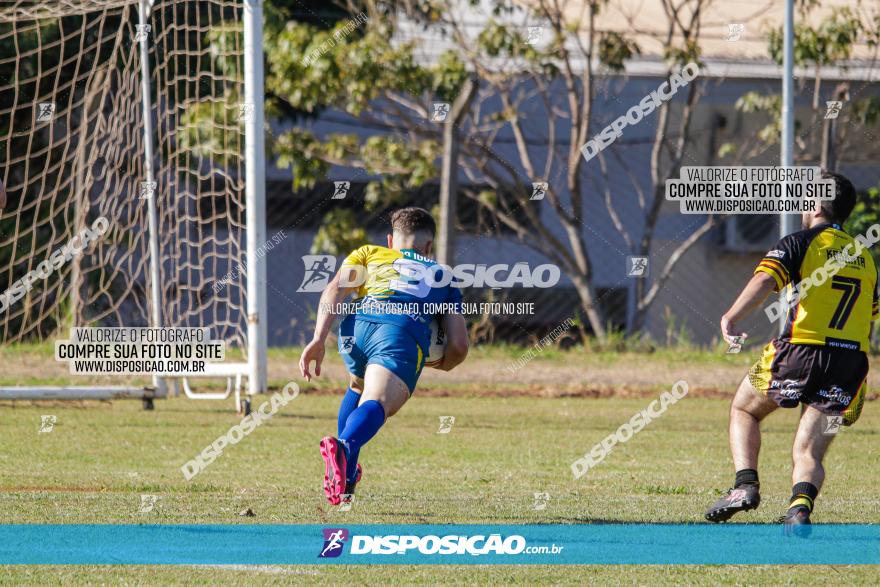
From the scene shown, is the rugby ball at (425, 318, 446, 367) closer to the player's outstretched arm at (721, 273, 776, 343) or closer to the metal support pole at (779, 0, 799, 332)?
the player's outstretched arm at (721, 273, 776, 343)

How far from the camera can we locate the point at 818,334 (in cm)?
634

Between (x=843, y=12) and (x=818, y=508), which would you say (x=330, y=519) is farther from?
(x=843, y=12)

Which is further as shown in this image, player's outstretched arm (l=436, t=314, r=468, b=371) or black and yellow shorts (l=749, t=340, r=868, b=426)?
player's outstretched arm (l=436, t=314, r=468, b=371)

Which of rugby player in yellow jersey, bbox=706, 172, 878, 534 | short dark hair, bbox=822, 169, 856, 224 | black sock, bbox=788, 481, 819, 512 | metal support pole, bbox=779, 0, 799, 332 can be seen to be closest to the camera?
black sock, bbox=788, 481, 819, 512

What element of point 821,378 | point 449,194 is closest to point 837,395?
point 821,378

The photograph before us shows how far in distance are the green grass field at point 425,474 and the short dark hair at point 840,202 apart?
1604mm

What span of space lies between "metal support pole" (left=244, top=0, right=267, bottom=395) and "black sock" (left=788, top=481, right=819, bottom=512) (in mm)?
6690

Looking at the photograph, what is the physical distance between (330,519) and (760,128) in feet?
44.5

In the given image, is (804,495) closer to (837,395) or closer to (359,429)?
(837,395)

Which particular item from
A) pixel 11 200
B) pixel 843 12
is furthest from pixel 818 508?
pixel 11 200

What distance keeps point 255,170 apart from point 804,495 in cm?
707

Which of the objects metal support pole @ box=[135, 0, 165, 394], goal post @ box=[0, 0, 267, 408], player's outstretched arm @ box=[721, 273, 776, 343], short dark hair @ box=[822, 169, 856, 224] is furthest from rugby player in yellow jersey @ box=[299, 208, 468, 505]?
metal support pole @ box=[135, 0, 165, 394]

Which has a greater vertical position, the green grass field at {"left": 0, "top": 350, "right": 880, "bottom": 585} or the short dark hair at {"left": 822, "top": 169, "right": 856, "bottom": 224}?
the short dark hair at {"left": 822, "top": 169, "right": 856, "bottom": 224}

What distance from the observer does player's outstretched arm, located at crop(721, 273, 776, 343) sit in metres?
6.13
